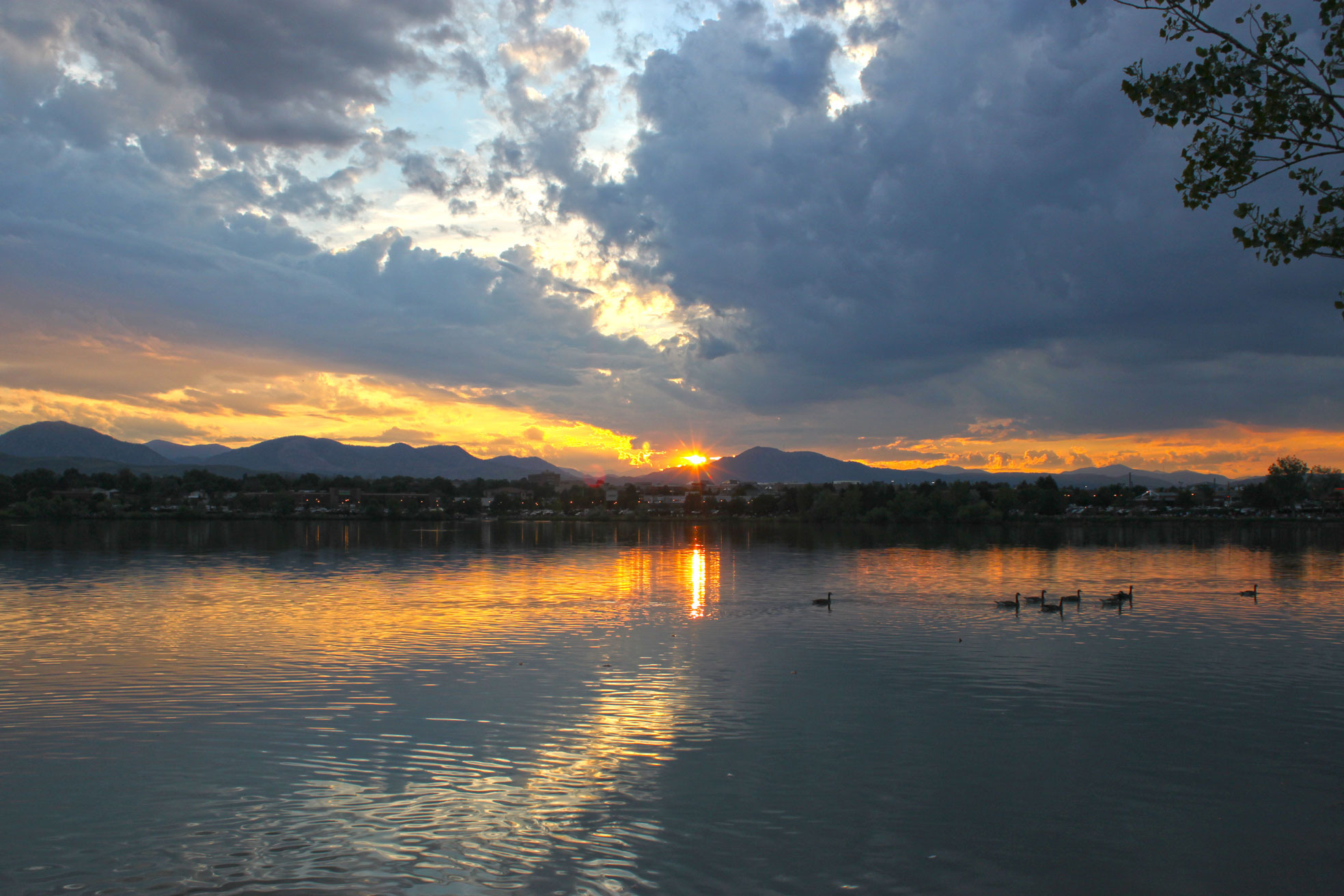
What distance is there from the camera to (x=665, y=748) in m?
16.1

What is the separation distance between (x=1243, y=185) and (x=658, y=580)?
140ft

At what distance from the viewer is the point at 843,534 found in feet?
405

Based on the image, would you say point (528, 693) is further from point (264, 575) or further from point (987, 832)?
point (264, 575)

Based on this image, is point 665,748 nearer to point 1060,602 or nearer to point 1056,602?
point 1060,602

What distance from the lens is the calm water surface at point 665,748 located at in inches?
441

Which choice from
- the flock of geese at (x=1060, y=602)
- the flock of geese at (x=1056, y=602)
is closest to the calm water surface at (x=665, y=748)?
the flock of geese at (x=1056, y=602)

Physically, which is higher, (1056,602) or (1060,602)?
(1060,602)

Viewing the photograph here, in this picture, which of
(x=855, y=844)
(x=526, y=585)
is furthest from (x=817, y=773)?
(x=526, y=585)

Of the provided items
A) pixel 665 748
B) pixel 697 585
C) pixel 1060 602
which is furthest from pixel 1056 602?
pixel 665 748

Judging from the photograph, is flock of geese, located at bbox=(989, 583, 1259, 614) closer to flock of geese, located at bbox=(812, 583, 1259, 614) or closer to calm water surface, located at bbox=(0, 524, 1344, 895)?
flock of geese, located at bbox=(812, 583, 1259, 614)

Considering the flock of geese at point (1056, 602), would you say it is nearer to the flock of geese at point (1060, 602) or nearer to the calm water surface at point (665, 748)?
the flock of geese at point (1060, 602)

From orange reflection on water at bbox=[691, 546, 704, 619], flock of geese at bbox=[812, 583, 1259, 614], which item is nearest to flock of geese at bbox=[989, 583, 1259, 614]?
flock of geese at bbox=[812, 583, 1259, 614]

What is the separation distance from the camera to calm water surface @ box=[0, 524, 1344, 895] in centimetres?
1120

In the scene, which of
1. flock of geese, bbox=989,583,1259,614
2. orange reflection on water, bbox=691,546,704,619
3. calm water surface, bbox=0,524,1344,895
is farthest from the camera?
orange reflection on water, bbox=691,546,704,619
